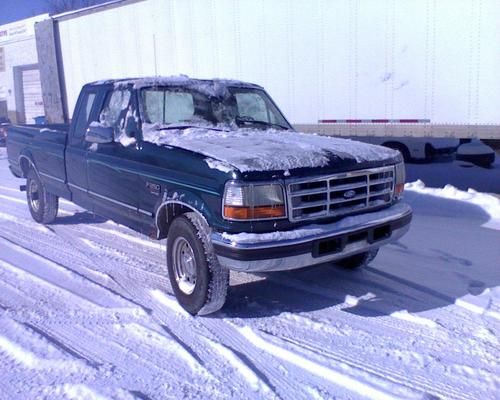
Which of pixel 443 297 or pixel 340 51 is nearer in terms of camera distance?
pixel 443 297

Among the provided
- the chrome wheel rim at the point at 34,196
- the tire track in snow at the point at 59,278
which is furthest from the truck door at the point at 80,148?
the chrome wheel rim at the point at 34,196

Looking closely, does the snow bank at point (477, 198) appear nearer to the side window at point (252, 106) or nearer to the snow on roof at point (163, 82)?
the side window at point (252, 106)

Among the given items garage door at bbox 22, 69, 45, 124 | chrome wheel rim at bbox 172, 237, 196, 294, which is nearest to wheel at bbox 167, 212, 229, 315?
chrome wheel rim at bbox 172, 237, 196, 294

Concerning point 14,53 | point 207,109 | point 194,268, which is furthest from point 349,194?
point 14,53

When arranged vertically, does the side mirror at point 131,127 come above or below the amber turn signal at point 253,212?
above

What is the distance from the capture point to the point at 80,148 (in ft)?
18.5

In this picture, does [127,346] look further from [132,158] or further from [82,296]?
[132,158]

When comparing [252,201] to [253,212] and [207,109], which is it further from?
[207,109]

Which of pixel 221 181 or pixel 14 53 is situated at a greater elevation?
pixel 14 53

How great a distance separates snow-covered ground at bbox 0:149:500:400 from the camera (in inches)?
120

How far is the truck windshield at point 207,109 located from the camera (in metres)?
4.94

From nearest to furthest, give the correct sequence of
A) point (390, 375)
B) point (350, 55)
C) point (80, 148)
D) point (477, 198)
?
1. point (390, 375)
2. point (80, 148)
3. point (477, 198)
4. point (350, 55)

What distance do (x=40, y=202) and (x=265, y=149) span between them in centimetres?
419

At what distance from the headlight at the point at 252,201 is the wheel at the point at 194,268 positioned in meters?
0.33
